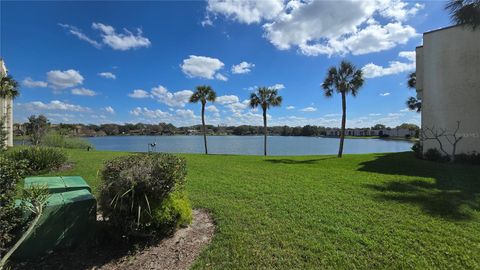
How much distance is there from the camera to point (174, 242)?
12.6 feet

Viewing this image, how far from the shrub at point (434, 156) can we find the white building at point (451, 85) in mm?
304

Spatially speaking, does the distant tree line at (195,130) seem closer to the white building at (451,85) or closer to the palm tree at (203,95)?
the palm tree at (203,95)

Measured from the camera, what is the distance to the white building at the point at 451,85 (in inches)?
573

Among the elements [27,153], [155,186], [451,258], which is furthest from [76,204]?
[27,153]

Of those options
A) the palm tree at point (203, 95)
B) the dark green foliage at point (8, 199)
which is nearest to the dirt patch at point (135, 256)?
the dark green foliage at point (8, 199)

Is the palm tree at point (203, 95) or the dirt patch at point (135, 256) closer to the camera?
the dirt patch at point (135, 256)

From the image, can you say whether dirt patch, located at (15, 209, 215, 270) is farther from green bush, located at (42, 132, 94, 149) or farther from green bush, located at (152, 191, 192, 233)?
green bush, located at (42, 132, 94, 149)

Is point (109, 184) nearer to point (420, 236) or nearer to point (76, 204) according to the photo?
point (76, 204)

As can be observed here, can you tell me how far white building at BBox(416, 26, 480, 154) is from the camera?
14.5 metres

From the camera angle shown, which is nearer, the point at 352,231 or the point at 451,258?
the point at 451,258

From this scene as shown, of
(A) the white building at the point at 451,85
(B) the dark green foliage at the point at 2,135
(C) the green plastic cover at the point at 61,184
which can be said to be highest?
(A) the white building at the point at 451,85

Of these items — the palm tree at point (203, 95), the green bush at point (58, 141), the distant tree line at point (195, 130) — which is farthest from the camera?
Answer: the distant tree line at point (195, 130)

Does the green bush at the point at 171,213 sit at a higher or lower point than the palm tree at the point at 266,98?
lower

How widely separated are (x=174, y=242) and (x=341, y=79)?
64.4ft
